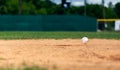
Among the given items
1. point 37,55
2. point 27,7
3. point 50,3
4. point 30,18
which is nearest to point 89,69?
point 37,55

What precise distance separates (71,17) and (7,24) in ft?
20.0

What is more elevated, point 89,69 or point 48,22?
point 89,69

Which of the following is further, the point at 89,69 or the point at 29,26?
the point at 29,26

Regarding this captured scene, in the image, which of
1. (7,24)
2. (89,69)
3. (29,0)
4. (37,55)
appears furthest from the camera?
(29,0)

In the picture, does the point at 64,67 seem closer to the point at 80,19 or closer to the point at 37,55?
the point at 37,55

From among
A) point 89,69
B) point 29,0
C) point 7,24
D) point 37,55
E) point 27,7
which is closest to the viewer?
point 89,69

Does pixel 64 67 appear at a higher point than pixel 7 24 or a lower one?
higher

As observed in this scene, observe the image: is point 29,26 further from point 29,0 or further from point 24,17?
point 29,0

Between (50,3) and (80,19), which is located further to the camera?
(50,3)

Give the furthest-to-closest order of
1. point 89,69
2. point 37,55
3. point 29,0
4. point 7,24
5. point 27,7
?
1. point 29,0
2. point 27,7
3. point 7,24
4. point 37,55
5. point 89,69

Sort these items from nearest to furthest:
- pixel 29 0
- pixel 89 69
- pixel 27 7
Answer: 1. pixel 89 69
2. pixel 27 7
3. pixel 29 0

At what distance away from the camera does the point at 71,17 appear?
36.9 meters

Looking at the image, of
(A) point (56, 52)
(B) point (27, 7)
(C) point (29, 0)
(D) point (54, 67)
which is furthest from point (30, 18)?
(C) point (29, 0)

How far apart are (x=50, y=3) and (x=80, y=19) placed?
162 feet
